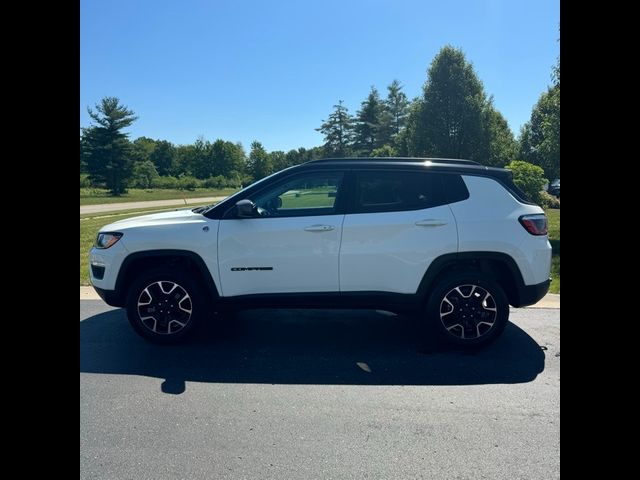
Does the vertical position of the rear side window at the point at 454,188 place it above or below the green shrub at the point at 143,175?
below

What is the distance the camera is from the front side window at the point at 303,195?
175 inches

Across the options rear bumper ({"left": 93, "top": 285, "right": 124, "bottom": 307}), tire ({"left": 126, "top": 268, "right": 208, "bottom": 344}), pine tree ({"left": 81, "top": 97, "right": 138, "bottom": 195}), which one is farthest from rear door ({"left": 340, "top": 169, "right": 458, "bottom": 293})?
pine tree ({"left": 81, "top": 97, "right": 138, "bottom": 195})

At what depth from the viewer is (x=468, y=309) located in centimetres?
429

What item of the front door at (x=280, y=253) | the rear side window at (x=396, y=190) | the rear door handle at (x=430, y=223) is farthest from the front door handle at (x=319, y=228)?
the rear door handle at (x=430, y=223)

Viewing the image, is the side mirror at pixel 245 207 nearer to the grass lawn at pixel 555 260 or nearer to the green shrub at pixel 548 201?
the grass lawn at pixel 555 260

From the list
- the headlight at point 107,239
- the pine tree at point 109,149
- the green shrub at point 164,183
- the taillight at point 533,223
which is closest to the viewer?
the taillight at point 533,223

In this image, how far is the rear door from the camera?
426 centimetres

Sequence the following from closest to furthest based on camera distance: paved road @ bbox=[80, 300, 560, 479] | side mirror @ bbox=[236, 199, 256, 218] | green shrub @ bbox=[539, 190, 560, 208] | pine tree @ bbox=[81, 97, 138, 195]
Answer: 1. paved road @ bbox=[80, 300, 560, 479]
2. side mirror @ bbox=[236, 199, 256, 218]
3. green shrub @ bbox=[539, 190, 560, 208]
4. pine tree @ bbox=[81, 97, 138, 195]

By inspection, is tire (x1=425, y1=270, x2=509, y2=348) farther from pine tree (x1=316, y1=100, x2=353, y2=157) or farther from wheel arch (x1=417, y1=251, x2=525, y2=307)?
pine tree (x1=316, y1=100, x2=353, y2=157)

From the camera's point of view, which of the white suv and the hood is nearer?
the white suv

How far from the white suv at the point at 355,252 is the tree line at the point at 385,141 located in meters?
8.84

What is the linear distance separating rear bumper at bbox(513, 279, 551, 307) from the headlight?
4.03 m

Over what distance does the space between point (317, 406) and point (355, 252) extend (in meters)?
1.54
